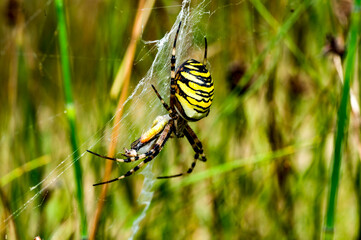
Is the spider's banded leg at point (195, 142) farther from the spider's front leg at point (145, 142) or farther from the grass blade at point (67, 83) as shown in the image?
the grass blade at point (67, 83)

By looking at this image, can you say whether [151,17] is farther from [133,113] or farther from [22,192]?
[22,192]

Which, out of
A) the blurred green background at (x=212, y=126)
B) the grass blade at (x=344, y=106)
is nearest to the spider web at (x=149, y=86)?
the blurred green background at (x=212, y=126)

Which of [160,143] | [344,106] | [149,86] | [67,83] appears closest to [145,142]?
[160,143]

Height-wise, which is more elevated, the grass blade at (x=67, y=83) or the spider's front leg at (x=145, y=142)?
the grass blade at (x=67, y=83)

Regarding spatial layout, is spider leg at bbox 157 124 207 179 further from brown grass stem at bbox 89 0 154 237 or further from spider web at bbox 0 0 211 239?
brown grass stem at bbox 89 0 154 237

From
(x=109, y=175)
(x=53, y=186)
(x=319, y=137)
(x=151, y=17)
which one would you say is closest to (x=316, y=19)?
(x=319, y=137)

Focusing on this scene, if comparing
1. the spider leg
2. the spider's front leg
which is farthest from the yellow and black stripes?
the spider leg
